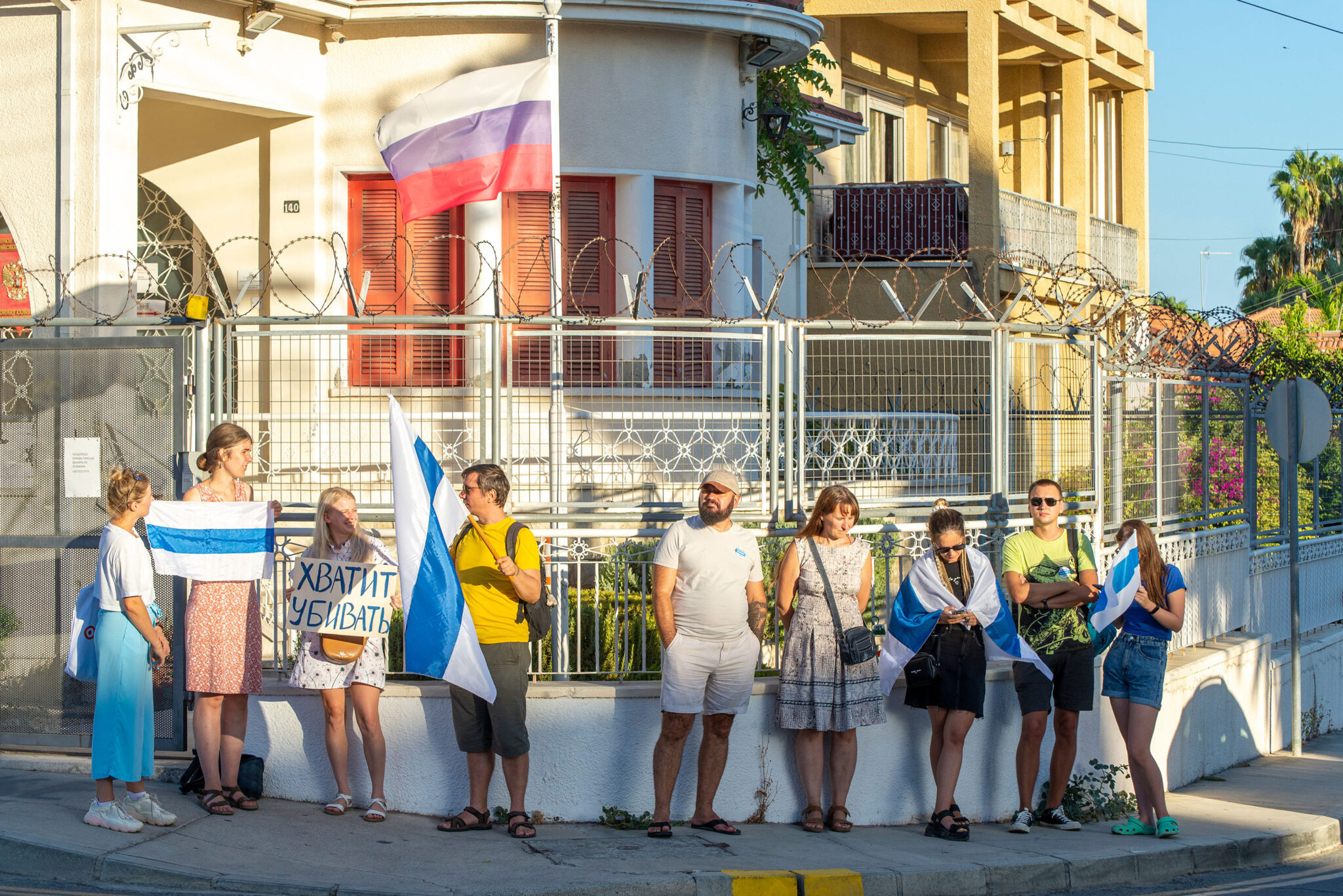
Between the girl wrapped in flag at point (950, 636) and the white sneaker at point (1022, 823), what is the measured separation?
38 cm

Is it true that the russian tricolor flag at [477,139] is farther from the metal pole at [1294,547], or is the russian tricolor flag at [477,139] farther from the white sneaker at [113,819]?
the metal pole at [1294,547]

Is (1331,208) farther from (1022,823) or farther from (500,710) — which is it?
(500,710)

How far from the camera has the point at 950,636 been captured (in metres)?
7.38

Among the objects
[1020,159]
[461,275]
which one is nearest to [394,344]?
[461,275]

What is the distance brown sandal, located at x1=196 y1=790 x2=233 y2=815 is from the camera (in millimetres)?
7031

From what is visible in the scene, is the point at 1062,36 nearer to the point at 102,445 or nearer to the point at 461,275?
the point at 461,275

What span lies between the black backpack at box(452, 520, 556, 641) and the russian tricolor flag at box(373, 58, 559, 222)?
4103 mm

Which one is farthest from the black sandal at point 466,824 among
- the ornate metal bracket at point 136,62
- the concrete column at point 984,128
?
the concrete column at point 984,128

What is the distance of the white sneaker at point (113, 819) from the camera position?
259 inches

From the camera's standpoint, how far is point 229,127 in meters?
12.2

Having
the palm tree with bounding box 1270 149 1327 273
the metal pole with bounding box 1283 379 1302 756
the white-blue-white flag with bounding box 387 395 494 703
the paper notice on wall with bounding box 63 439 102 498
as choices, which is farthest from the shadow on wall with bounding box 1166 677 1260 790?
the palm tree with bounding box 1270 149 1327 273

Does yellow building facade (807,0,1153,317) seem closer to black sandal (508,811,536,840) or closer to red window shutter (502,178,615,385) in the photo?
red window shutter (502,178,615,385)

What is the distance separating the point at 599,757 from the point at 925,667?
1.88 meters

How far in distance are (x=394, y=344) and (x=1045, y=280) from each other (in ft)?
39.9
